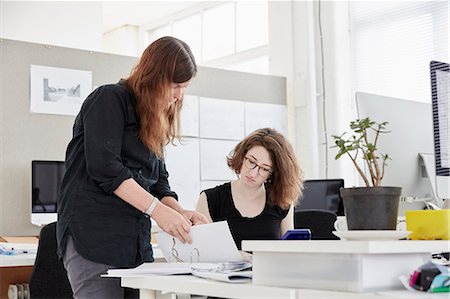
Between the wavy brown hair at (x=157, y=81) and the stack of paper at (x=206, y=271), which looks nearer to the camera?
the stack of paper at (x=206, y=271)

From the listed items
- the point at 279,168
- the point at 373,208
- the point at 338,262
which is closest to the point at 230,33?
the point at 279,168

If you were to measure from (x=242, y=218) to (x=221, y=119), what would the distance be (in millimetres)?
2125

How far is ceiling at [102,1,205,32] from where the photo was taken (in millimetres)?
6715

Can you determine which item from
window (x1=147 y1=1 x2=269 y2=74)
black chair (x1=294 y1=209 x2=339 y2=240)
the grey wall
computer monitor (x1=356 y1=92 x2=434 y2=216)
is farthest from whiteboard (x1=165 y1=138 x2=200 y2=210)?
computer monitor (x1=356 y1=92 x2=434 y2=216)

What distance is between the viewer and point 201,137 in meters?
4.17

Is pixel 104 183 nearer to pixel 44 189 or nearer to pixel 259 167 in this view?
pixel 259 167

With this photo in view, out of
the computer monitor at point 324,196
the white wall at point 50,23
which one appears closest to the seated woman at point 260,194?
the computer monitor at point 324,196

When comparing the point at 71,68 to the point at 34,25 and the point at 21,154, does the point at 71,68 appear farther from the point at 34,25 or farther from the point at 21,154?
the point at 34,25

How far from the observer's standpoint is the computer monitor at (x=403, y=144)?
6.97ft

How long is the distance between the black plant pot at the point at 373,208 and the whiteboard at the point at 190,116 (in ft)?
9.42

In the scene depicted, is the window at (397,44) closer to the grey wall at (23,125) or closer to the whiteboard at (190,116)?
the whiteboard at (190,116)

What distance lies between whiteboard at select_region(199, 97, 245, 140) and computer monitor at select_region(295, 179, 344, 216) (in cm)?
84

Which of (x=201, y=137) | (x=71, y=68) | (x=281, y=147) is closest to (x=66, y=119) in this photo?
(x=71, y=68)

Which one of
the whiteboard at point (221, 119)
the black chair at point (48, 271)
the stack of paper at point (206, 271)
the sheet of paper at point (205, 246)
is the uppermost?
the whiteboard at point (221, 119)
